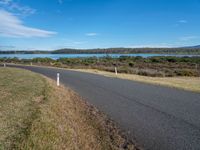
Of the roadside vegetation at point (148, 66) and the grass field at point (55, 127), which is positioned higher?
the grass field at point (55, 127)

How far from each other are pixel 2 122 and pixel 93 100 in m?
4.73

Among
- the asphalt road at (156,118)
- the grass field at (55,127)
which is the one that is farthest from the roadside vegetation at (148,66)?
the grass field at (55,127)

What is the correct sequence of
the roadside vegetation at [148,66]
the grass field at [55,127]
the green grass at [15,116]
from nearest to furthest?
the grass field at [55,127], the green grass at [15,116], the roadside vegetation at [148,66]

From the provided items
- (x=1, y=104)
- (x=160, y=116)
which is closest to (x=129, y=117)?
(x=160, y=116)

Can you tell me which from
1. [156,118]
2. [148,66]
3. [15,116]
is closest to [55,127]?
[15,116]

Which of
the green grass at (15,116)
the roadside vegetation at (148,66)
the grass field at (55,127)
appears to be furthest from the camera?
the roadside vegetation at (148,66)

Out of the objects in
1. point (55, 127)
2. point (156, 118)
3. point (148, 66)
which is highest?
point (55, 127)

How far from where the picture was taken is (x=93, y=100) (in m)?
10.1

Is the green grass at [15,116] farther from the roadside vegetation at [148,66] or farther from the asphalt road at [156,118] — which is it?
the roadside vegetation at [148,66]

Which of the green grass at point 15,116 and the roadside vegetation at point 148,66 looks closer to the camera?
the green grass at point 15,116

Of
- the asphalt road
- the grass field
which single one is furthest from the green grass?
the asphalt road

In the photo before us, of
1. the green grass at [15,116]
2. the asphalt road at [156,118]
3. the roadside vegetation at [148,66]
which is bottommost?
the roadside vegetation at [148,66]

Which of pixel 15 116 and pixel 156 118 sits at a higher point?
pixel 15 116

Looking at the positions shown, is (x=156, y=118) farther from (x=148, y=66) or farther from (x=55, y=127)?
(x=148, y=66)
